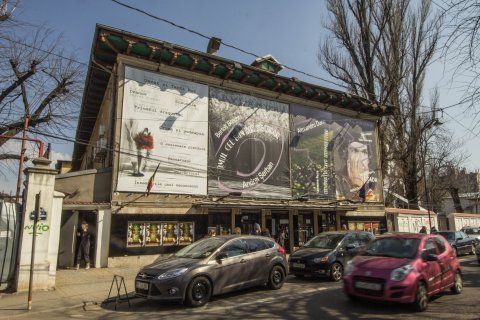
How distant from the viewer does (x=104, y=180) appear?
16406mm

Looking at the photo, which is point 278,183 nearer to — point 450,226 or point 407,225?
point 407,225

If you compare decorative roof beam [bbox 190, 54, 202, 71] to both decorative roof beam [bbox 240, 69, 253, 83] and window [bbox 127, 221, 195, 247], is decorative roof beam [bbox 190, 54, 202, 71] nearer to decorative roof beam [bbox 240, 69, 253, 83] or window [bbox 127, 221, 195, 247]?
decorative roof beam [bbox 240, 69, 253, 83]

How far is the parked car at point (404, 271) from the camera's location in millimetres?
7469

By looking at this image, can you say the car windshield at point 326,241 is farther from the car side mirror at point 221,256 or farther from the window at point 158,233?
the window at point 158,233

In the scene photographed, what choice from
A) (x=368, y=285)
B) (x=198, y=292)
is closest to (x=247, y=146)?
(x=198, y=292)

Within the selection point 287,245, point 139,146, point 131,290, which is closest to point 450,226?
point 287,245

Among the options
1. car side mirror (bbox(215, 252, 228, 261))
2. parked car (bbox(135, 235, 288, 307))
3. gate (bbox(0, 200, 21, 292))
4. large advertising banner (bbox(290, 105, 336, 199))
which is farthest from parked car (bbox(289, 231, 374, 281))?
large advertising banner (bbox(290, 105, 336, 199))

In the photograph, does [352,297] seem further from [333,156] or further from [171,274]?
[333,156]

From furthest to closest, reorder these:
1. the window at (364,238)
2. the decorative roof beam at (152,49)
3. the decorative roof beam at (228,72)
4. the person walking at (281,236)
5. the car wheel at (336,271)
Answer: the person walking at (281,236) → the decorative roof beam at (228,72) → the decorative roof beam at (152,49) → the window at (364,238) → the car wheel at (336,271)

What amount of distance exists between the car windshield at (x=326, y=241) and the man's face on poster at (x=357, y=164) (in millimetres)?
11899

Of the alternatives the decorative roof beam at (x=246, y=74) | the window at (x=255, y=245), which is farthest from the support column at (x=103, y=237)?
the decorative roof beam at (x=246, y=74)

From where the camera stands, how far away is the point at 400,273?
755cm

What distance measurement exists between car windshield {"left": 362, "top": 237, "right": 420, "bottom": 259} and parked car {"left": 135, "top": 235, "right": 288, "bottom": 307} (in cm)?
268

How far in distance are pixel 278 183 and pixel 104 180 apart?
29.8 feet
